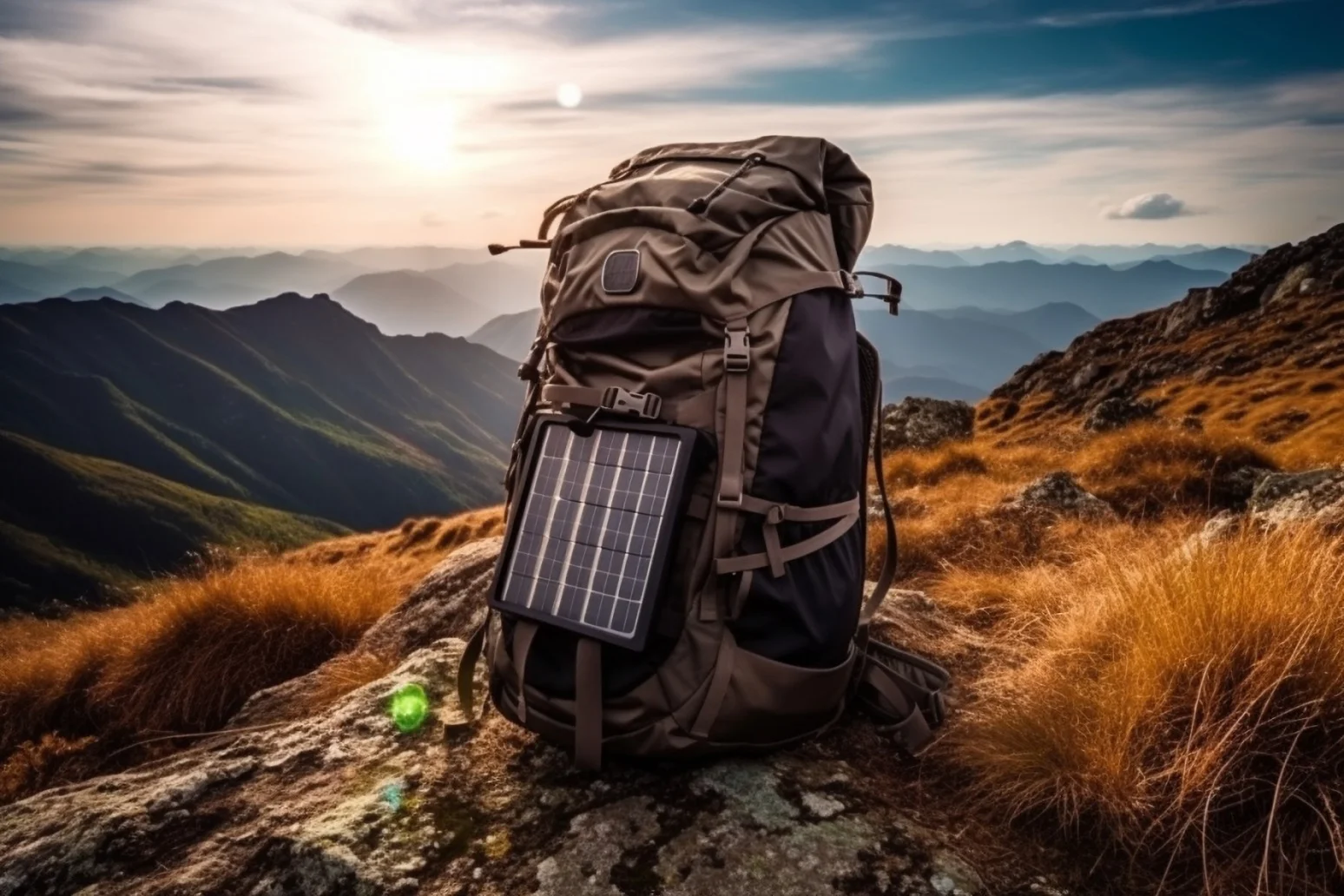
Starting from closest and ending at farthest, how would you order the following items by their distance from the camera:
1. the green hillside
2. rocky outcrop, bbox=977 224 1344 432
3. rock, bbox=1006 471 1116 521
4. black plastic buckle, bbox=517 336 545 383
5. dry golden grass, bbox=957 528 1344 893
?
dry golden grass, bbox=957 528 1344 893 → black plastic buckle, bbox=517 336 545 383 → rock, bbox=1006 471 1116 521 → rocky outcrop, bbox=977 224 1344 432 → the green hillside

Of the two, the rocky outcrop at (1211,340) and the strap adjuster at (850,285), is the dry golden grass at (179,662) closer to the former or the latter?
the strap adjuster at (850,285)

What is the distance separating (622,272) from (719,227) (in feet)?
1.38

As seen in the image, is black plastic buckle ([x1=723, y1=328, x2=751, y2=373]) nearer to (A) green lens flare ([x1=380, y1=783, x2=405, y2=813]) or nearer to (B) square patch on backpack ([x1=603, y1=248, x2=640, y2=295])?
(B) square patch on backpack ([x1=603, y1=248, x2=640, y2=295])

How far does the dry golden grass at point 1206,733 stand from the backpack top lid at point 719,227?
1812 millimetres

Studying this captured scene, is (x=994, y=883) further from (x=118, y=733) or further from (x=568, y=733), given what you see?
(x=118, y=733)

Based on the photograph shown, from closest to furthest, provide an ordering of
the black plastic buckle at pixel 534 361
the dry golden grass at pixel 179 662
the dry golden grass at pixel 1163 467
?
the black plastic buckle at pixel 534 361 < the dry golden grass at pixel 179 662 < the dry golden grass at pixel 1163 467

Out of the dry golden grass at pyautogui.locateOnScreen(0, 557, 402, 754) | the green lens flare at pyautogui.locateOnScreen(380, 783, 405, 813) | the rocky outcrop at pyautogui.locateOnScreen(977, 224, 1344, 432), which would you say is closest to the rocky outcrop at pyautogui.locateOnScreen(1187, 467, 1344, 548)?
the green lens flare at pyautogui.locateOnScreen(380, 783, 405, 813)

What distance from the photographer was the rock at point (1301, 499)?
4305mm

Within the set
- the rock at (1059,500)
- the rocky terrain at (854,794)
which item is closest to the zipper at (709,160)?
the rocky terrain at (854,794)

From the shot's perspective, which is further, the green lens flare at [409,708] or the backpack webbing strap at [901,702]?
the green lens flare at [409,708]

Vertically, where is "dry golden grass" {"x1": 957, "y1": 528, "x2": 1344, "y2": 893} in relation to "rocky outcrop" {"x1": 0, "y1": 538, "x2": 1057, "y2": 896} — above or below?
above

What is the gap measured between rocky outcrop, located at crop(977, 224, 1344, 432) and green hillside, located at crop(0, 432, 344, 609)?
353 ft

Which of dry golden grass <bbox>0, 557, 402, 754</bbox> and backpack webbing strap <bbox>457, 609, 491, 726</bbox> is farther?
dry golden grass <bbox>0, 557, 402, 754</bbox>

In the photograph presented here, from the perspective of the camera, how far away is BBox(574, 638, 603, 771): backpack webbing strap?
2664 mm
